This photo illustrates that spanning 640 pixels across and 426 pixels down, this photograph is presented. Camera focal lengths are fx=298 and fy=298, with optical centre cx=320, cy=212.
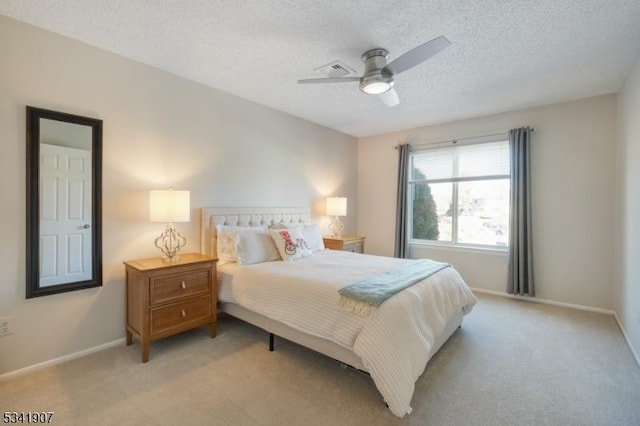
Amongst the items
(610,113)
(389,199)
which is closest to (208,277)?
(389,199)

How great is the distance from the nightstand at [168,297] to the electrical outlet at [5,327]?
0.76 metres

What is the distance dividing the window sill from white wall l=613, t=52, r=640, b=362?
122cm

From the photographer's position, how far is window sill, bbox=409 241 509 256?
436 cm

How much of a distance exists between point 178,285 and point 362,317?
170 centimetres

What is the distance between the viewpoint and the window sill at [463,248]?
4.36m

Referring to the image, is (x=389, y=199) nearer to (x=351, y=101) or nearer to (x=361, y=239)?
(x=361, y=239)

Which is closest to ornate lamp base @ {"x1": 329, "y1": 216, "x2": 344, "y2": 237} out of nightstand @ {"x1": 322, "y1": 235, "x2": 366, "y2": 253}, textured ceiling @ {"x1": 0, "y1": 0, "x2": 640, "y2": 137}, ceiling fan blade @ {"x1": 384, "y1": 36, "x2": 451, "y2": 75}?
nightstand @ {"x1": 322, "y1": 235, "x2": 366, "y2": 253}

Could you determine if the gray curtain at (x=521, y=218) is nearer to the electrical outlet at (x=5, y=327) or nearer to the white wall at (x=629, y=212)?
the white wall at (x=629, y=212)

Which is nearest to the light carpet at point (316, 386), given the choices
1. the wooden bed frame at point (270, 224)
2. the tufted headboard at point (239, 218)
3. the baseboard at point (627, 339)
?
the baseboard at point (627, 339)

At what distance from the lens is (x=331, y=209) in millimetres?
4777

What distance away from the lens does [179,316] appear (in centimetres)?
268

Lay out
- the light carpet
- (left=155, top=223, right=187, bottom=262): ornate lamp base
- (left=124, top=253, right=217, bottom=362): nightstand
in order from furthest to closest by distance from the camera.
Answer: (left=155, top=223, right=187, bottom=262): ornate lamp base, (left=124, top=253, right=217, bottom=362): nightstand, the light carpet

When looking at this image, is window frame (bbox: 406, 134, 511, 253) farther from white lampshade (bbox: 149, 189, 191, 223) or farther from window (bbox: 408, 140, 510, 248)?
white lampshade (bbox: 149, 189, 191, 223)

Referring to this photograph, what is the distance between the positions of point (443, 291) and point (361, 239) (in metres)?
2.44
